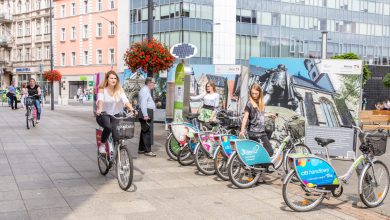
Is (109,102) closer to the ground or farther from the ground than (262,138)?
farther from the ground

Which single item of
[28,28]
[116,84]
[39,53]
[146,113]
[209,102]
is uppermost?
[28,28]

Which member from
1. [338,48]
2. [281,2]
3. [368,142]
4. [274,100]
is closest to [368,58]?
[338,48]

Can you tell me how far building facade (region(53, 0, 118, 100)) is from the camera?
5550cm

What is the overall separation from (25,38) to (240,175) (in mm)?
64148

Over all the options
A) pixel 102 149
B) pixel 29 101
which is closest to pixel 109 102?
pixel 102 149

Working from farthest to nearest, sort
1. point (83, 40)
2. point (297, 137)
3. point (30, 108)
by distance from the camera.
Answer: point (83, 40) < point (30, 108) < point (297, 137)

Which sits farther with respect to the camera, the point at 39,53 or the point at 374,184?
the point at 39,53

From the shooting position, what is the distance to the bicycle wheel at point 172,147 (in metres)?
9.93

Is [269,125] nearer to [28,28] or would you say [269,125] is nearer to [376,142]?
[376,142]

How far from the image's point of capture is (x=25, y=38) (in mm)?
65750

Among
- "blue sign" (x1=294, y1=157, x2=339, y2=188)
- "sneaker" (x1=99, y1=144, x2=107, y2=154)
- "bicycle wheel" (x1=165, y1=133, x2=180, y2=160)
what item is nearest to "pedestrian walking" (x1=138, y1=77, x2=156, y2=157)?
"bicycle wheel" (x1=165, y1=133, x2=180, y2=160)

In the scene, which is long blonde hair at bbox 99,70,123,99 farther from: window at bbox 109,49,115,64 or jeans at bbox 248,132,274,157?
window at bbox 109,49,115,64

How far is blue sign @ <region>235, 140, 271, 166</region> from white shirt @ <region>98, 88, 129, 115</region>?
201 centimetres

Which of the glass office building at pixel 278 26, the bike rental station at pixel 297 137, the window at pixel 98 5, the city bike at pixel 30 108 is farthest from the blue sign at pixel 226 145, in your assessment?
the window at pixel 98 5
